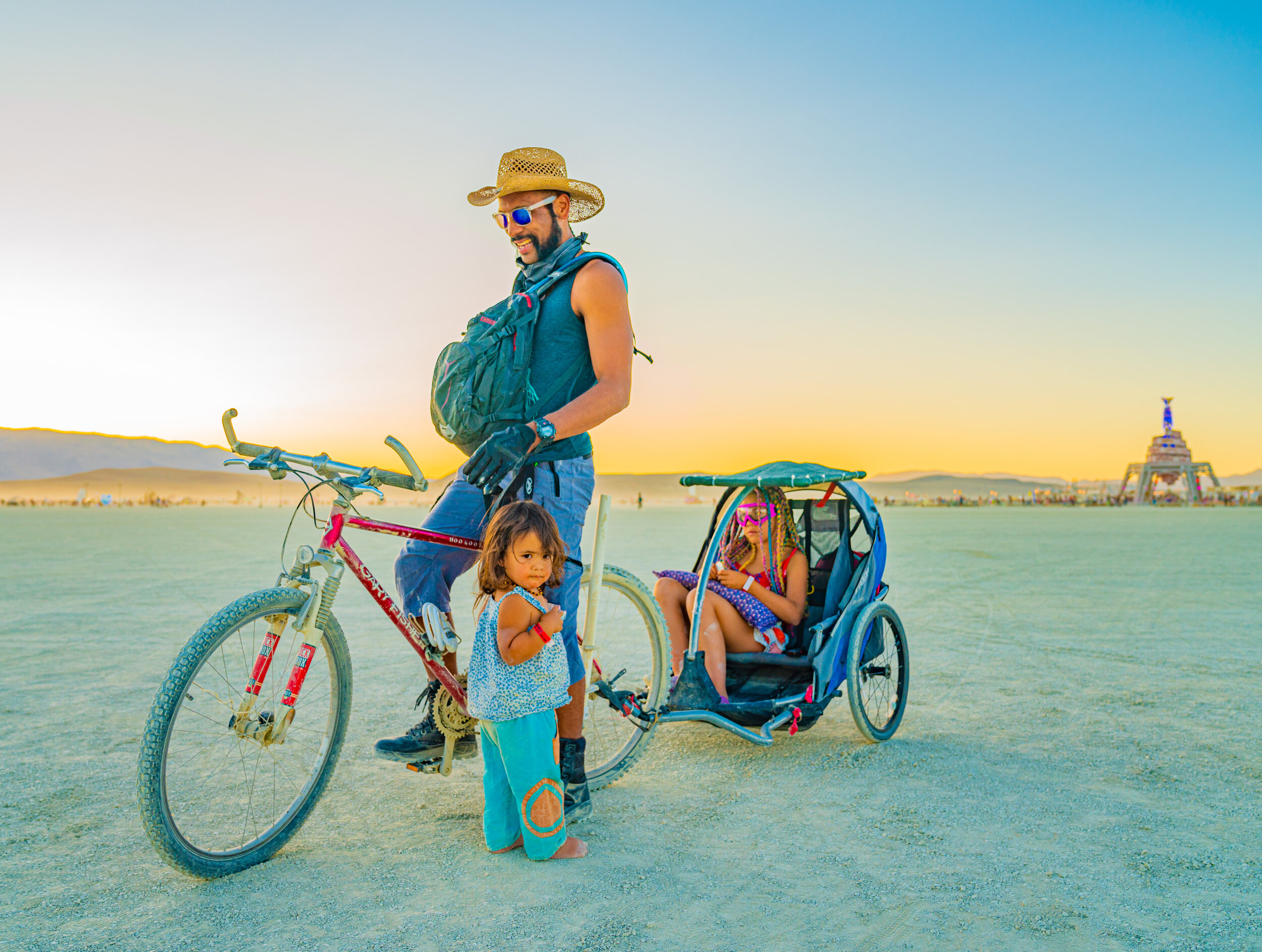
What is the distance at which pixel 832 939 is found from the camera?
260 cm

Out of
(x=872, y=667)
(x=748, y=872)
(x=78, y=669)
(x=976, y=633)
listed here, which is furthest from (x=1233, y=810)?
(x=78, y=669)

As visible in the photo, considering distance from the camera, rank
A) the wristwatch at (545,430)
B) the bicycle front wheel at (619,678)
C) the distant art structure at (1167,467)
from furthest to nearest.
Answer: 1. the distant art structure at (1167,467)
2. the bicycle front wheel at (619,678)
3. the wristwatch at (545,430)

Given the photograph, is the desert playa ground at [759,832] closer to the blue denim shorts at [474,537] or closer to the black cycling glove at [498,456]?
the blue denim shorts at [474,537]

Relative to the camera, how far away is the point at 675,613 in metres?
4.92

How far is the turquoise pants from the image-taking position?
314 cm

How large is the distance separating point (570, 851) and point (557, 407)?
1629mm

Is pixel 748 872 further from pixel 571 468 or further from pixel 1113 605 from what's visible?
pixel 1113 605

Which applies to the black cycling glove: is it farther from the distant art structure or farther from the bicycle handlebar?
the distant art structure

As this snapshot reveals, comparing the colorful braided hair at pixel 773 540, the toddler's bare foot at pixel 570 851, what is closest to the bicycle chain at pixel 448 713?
the toddler's bare foot at pixel 570 851

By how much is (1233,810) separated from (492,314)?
366 cm

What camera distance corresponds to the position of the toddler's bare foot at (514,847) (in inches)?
127

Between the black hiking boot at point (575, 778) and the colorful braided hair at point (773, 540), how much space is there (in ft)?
6.45

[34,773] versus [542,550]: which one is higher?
[542,550]

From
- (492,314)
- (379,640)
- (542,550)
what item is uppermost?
(492,314)
